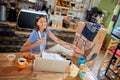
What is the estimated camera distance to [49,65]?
1471 mm

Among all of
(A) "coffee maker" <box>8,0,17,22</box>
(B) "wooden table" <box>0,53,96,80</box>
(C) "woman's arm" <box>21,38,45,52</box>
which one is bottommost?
(B) "wooden table" <box>0,53,96,80</box>

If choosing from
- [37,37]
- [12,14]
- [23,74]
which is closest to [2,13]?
[12,14]

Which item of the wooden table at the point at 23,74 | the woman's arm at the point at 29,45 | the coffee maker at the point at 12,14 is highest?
the coffee maker at the point at 12,14

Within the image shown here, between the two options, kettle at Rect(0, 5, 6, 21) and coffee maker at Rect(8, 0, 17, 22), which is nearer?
kettle at Rect(0, 5, 6, 21)

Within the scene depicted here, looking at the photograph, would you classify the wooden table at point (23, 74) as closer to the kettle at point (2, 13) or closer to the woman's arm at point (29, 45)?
the woman's arm at point (29, 45)

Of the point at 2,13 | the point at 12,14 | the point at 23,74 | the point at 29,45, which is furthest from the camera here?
the point at 12,14

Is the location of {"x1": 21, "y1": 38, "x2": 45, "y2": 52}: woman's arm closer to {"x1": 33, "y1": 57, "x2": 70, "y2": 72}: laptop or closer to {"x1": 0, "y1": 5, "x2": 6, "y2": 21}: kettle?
{"x1": 33, "y1": 57, "x2": 70, "y2": 72}: laptop

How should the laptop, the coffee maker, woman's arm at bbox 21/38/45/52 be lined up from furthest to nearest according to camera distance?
the coffee maker
woman's arm at bbox 21/38/45/52
the laptop

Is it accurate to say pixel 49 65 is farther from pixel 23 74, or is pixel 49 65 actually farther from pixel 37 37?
pixel 37 37

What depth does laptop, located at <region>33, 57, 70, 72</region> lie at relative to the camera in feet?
4.59

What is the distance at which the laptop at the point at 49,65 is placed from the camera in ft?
4.59

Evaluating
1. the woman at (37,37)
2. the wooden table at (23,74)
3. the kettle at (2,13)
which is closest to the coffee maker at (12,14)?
the kettle at (2,13)

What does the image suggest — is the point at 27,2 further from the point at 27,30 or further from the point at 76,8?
the point at 76,8

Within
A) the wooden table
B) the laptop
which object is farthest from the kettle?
the laptop
